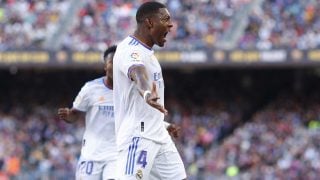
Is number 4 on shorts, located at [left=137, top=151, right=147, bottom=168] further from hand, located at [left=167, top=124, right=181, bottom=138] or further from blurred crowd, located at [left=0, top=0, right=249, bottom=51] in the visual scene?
blurred crowd, located at [left=0, top=0, right=249, bottom=51]

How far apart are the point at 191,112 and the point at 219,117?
2.37ft

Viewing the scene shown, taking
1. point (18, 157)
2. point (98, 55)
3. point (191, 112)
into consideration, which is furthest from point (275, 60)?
point (18, 157)

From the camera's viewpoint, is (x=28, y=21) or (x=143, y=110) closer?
(x=143, y=110)

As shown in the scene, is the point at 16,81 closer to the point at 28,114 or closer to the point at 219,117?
the point at 28,114

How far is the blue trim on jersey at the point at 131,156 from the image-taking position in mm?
8414

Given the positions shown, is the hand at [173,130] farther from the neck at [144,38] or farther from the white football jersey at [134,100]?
the neck at [144,38]

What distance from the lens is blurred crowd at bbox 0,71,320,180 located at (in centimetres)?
2111

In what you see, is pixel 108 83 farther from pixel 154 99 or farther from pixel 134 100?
pixel 154 99

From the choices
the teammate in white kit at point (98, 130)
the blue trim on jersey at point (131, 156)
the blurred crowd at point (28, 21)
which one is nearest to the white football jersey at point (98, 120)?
the teammate in white kit at point (98, 130)

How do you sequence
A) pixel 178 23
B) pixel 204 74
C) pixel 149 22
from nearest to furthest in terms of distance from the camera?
pixel 149 22 < pixel 178 23 < pixel 204 74

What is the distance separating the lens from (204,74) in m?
26.8

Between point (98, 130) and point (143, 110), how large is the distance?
2518 millimetres

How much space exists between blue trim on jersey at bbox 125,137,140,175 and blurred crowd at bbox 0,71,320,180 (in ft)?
37.3

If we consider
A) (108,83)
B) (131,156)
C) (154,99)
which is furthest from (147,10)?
(108,83)
